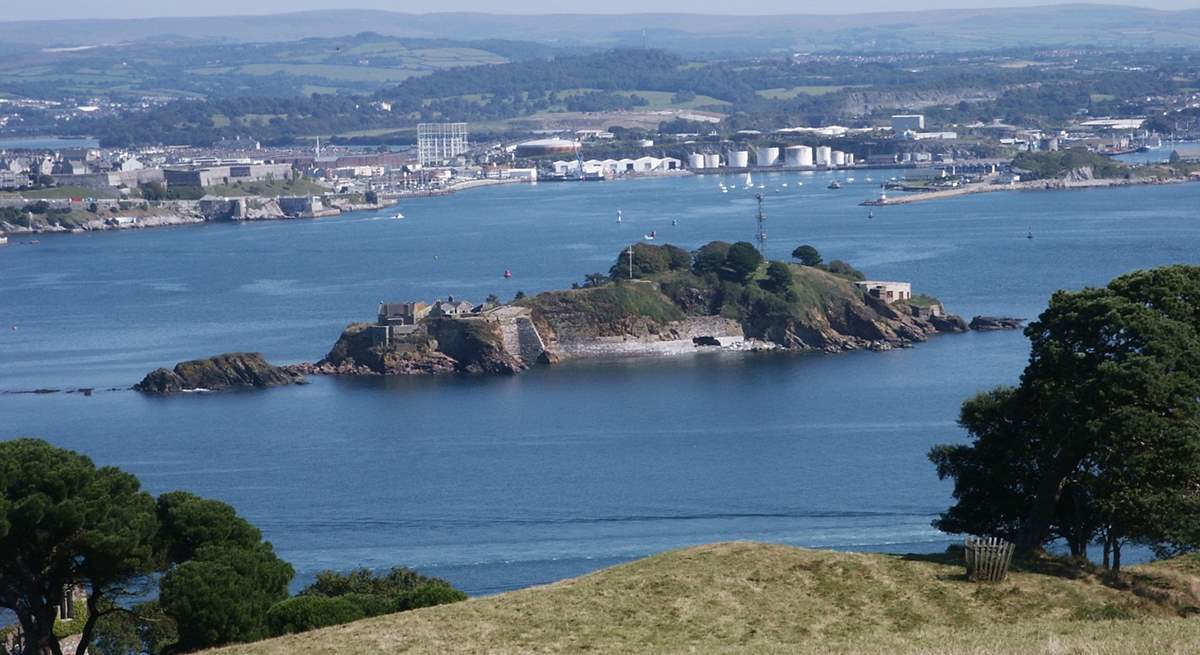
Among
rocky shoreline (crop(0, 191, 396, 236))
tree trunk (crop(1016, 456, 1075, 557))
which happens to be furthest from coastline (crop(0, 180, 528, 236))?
tree trunk (crop(1016, 456, 1075, 557))

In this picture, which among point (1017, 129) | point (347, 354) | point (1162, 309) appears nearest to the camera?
point (1162, 309)

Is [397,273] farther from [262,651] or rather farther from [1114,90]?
[1114,90]

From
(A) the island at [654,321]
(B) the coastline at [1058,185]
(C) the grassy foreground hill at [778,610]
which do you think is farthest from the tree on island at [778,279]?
(B) the coastline at [1058,185]

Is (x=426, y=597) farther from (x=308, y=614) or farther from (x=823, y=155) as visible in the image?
(x=823, y=155)

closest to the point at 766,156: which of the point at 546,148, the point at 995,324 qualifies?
the point at 546,148

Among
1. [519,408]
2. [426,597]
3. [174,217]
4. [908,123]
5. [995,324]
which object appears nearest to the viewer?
[426,597]

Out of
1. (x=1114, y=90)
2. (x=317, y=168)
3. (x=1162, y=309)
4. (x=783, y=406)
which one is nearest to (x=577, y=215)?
(x=317, y=168)
